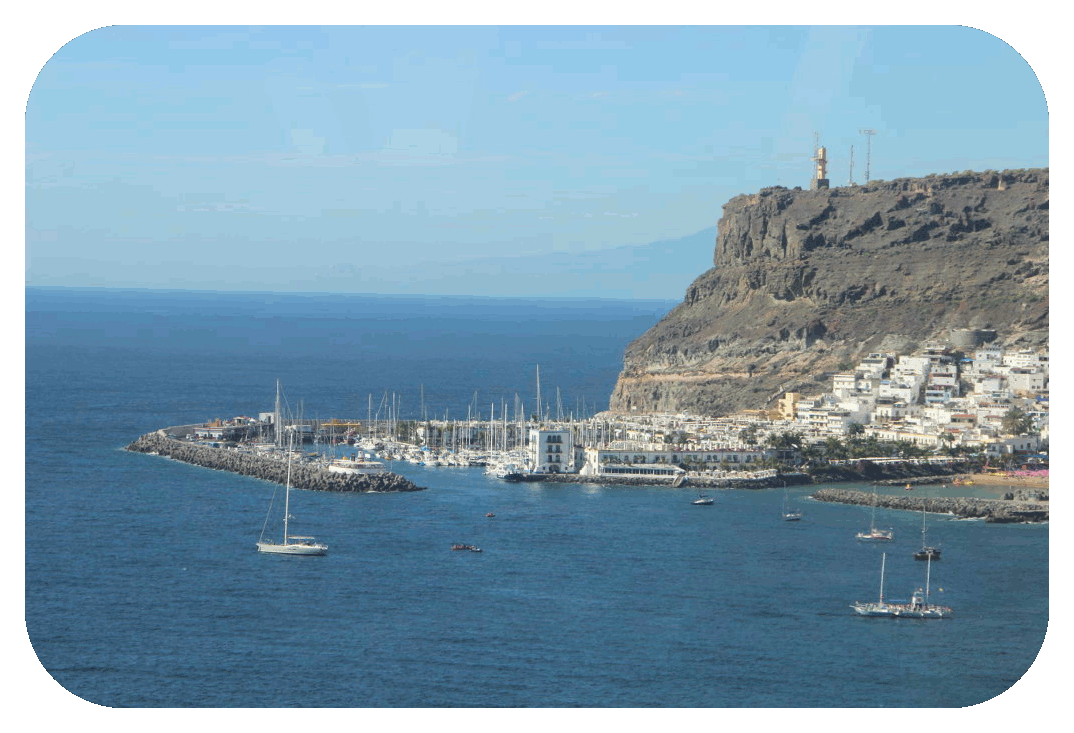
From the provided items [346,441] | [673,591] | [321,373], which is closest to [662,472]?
[346,441]

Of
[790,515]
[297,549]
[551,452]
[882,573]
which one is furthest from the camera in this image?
[551,452]

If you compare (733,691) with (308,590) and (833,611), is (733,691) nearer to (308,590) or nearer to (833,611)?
(833,611)

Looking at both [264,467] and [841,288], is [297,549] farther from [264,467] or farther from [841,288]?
[841,288]

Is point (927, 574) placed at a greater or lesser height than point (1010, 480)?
lesser

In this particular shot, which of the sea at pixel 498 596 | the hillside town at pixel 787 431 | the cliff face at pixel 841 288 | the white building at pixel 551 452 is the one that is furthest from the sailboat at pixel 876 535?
the cliff face at pixel 841 288

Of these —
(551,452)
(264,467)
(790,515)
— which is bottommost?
(790,515)

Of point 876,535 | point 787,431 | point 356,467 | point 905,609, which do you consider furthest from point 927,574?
point 787,431
